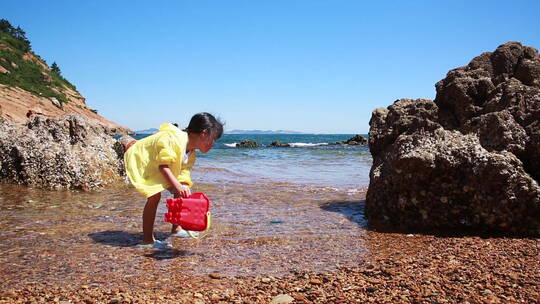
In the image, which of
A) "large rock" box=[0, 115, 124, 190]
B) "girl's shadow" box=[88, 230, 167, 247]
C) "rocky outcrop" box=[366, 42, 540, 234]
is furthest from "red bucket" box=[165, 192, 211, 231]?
"large rock" box=[0, 115, 124, 190]

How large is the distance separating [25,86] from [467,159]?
52.0m

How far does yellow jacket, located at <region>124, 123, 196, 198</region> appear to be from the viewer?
402 centimetres

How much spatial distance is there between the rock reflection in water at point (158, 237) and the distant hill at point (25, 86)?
29.3m

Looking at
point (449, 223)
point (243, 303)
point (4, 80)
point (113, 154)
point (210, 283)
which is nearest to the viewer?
point (243, 303)

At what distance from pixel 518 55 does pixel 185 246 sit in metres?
5.52

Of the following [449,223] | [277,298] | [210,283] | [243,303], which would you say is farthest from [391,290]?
[449,223]

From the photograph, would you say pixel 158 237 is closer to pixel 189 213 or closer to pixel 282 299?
pixel 189 213

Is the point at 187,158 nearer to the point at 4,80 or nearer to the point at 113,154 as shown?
the point at 113,154

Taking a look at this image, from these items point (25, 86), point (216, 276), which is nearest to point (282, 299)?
point (216, 276)

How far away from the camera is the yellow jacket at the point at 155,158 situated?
4016 mm

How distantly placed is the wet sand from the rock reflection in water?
0.04ft

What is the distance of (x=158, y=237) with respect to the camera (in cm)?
450

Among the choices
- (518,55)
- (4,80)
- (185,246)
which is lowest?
(185,246)

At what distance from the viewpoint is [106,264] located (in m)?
3.48
